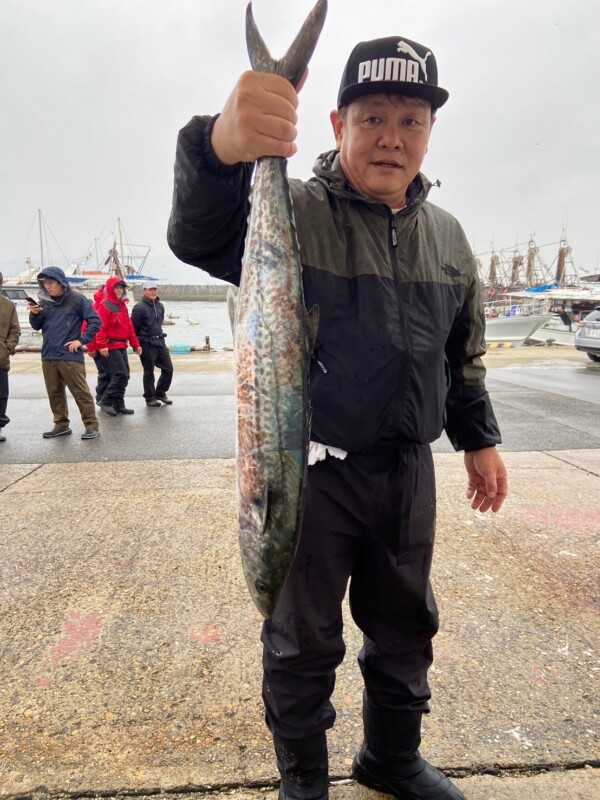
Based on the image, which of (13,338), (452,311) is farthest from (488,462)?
(13,338)

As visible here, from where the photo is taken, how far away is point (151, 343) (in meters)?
9.01

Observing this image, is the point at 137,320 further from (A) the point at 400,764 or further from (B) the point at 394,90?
(A) the point at 400,764

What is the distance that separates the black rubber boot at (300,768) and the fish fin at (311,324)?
1.26 m

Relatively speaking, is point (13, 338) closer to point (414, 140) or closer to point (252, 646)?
point (252, 646)

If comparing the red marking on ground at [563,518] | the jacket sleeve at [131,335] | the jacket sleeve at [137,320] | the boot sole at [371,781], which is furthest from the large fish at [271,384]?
the jacket sleeve at [137,320]

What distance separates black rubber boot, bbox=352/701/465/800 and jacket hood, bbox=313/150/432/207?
5.72ft

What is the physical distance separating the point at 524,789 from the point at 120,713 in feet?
4.90

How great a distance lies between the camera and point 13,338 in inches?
286

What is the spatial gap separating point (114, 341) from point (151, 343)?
71 cm

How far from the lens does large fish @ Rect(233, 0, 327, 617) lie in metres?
1.51

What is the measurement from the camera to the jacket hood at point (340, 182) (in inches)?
69.9

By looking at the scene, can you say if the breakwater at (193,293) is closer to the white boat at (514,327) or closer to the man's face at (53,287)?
the white boat at (514,327)

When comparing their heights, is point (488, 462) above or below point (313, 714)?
above

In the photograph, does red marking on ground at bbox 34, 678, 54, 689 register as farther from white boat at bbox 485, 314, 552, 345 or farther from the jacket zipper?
white boat at bbox 485, 314, 552, 345
